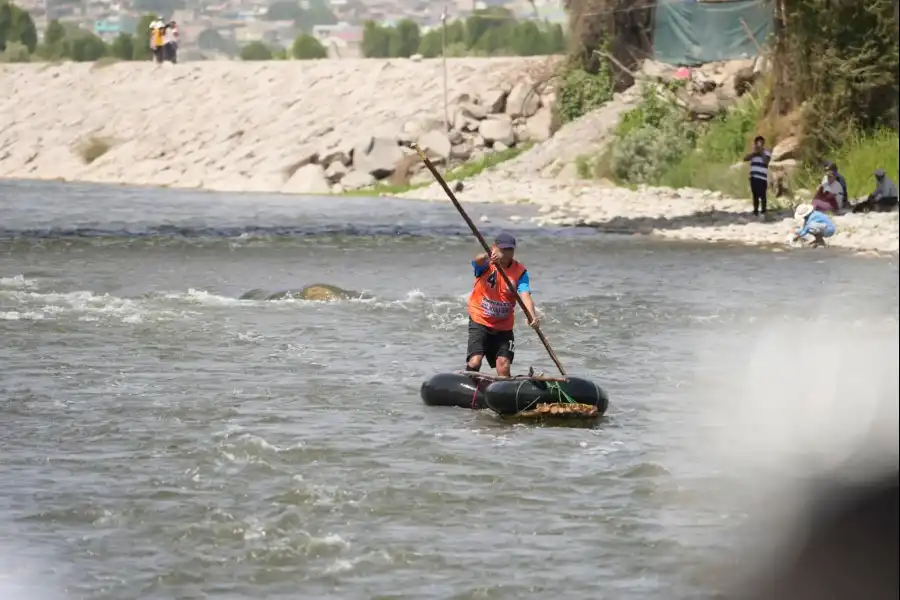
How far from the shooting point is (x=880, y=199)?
31.7 meters

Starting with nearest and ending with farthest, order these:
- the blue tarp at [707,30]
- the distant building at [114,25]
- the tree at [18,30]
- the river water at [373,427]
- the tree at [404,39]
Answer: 1. the river water at [373,427]
2. the blue tarp at [707,30]
3. the tree at [404,39]
4. the tree at [18,30]
5. the distant building at [114,25]

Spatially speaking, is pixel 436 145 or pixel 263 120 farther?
pixel 263 120

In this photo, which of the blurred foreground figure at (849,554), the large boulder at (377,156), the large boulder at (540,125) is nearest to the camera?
the blurred foreground figure at (849,554)

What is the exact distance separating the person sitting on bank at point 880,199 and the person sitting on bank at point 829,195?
470 millimetres

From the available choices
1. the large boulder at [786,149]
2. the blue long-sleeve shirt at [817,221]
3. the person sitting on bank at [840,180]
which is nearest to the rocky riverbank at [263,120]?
the large boulder at [786,149]

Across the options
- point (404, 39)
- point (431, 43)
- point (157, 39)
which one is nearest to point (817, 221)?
point (157, 39)

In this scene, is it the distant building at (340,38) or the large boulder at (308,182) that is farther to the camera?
the distant building at (340,38)

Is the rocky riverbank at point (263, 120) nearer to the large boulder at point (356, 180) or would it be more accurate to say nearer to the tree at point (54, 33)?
Answer: the large boulder at point (356, 180)

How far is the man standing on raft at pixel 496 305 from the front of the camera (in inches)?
539

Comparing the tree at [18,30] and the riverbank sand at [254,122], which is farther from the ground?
the tree at [18,30]

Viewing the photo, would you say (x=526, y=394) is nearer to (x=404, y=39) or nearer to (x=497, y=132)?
(x=497, y=132)

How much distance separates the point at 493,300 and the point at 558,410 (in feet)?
3.69

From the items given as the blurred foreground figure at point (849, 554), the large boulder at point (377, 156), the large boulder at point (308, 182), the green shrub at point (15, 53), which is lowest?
the large boulder at point (308, 182)

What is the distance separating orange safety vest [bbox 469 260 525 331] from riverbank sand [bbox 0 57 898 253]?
2643 cm
